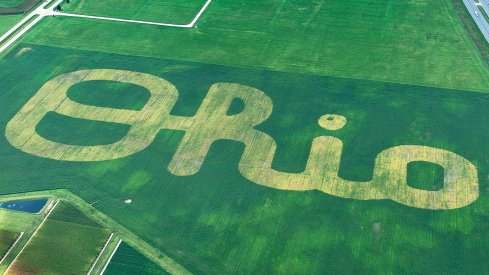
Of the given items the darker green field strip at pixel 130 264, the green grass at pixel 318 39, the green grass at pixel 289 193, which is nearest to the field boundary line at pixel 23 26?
the green grass at pixel 318 39

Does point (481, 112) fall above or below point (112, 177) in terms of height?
below

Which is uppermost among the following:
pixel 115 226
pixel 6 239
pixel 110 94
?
pixel 6 239

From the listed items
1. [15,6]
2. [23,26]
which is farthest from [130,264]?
[15,6]

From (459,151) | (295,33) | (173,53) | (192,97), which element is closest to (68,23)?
(173,53)

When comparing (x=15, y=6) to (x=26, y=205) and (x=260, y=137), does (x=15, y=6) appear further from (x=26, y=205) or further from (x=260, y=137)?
(x=260, y=137)

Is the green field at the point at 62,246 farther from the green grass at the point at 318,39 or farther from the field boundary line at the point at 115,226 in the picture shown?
the green grass at the point at 318,39

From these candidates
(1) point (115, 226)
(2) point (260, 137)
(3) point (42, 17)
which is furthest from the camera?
(3) point (42, 17)

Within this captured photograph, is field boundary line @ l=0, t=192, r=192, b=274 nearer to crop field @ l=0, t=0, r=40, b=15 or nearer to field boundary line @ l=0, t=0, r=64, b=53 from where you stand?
field boundary line @ l=0, t=0, r=64, b=53

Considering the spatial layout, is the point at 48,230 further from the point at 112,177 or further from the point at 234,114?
the point at 234,114
